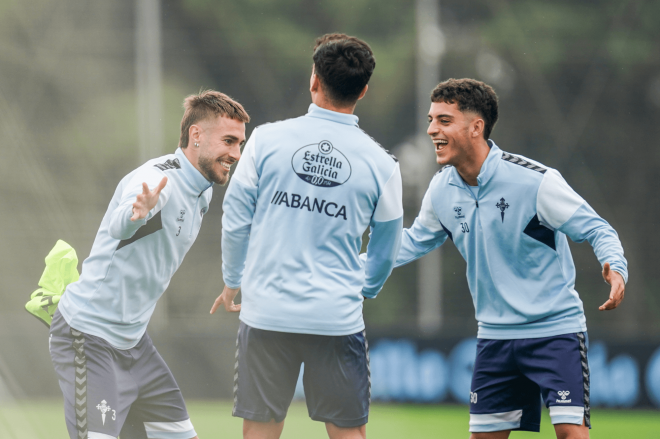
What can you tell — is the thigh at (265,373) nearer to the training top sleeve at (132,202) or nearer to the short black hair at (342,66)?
the training top sleeve at (132,202)

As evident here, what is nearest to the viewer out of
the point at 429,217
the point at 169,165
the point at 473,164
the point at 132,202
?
the point at 132,202

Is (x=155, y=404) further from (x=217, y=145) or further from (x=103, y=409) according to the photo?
(x=217, y=145)

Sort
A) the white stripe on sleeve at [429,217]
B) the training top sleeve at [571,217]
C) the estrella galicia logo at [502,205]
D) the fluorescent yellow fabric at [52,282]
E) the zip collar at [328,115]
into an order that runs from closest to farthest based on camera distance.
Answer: the zip collar at [328,115] < the training top sleeve at [571,217] < the estrella galicia logo at [502,205] < the fluorescent yellow fabric at [52,282] < the white stripe on sleeve at [429,217]

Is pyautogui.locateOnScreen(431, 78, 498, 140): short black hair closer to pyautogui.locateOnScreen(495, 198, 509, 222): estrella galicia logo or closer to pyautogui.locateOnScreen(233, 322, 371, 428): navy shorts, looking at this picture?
pyautogui.locateOnScreen(495, 198, 509, 222): estrella galicia logo

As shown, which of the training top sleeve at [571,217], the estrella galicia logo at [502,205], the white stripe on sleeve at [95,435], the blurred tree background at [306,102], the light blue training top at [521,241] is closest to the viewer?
the white stripe on sleeve at [95,435]

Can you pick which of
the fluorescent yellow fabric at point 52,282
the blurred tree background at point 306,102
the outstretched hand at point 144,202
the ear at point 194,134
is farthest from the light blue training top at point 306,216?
the blurred tree background at point 306,102

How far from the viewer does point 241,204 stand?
10.7ft

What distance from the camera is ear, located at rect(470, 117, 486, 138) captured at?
4.09m

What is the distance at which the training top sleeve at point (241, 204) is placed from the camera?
3229 mm

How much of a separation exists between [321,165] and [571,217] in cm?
131

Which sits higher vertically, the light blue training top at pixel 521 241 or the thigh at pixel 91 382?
the light blue training top at pixel 521 241

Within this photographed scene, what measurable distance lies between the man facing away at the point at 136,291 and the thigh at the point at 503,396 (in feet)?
4.72

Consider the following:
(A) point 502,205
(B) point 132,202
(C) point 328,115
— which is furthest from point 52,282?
(A) point 502,205

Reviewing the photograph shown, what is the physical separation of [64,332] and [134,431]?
63 cm
